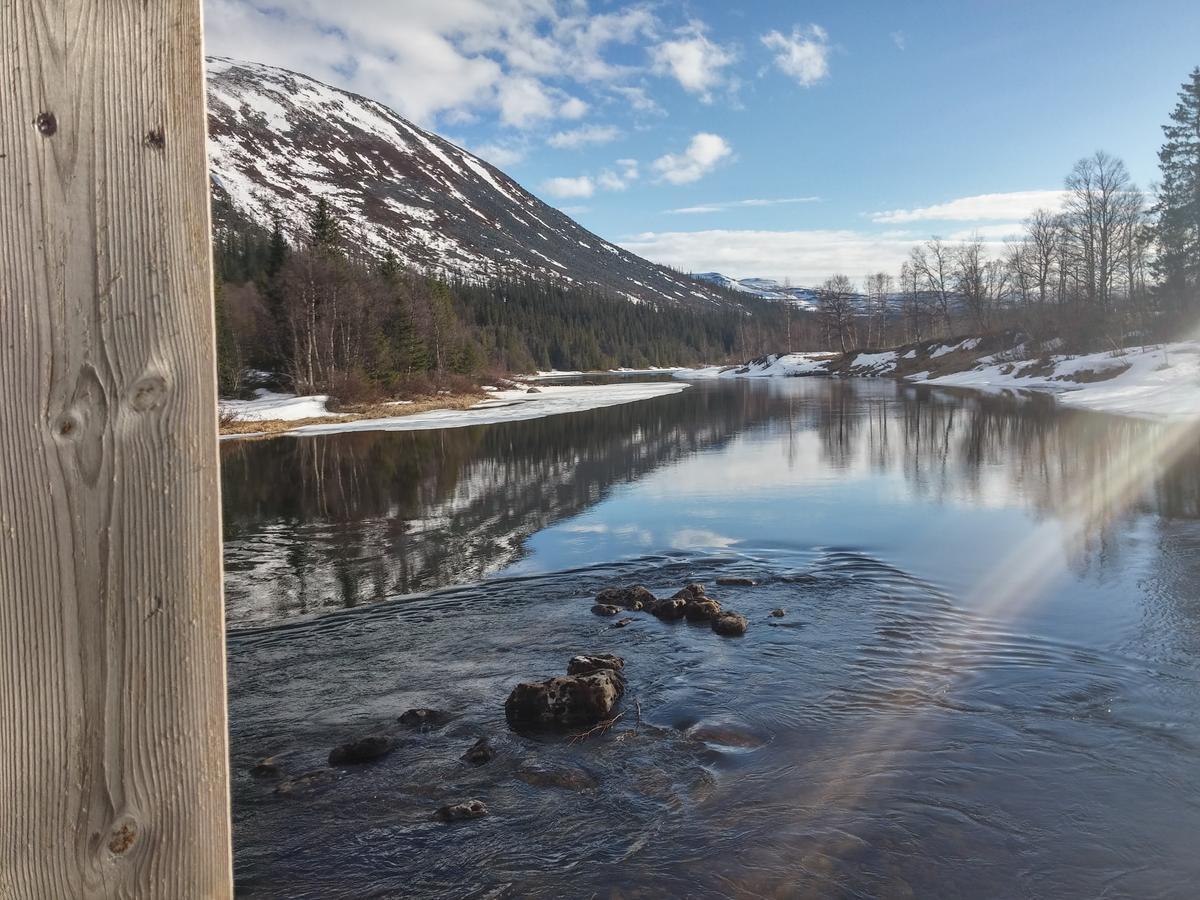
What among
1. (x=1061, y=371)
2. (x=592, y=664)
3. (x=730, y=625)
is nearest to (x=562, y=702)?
(x=592, y=664)

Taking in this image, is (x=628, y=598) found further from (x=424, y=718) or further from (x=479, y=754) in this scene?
(x=479, y=754)

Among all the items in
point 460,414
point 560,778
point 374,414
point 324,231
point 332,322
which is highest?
point 324,231

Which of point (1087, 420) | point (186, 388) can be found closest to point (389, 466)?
point (186, 388)

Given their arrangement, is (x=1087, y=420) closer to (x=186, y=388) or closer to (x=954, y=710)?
(x=954, y=710)

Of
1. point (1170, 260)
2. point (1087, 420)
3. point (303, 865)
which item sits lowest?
point (303, 865)

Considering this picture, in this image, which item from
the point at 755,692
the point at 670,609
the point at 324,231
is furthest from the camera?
the point at 324,231

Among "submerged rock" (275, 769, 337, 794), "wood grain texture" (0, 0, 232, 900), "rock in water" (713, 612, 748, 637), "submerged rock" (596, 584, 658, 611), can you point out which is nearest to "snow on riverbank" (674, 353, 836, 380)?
"submerged rock" (596, 584, 658, 611)

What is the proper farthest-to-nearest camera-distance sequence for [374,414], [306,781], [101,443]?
1. [374,414]
2. [306,781]
3. [101,443]

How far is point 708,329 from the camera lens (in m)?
183

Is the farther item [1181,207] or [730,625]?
[1181,207]

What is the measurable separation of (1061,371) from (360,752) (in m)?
51.7

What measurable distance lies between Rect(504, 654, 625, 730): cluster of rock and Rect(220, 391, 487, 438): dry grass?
28.7m

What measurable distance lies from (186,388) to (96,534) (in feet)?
0.91

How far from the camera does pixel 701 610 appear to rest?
8695mm
